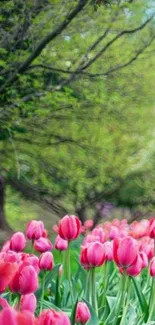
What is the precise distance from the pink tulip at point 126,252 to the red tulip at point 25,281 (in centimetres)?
46

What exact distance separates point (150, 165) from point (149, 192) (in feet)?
Result: 2.67

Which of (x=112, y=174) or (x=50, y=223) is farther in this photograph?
(x=50, y=223)

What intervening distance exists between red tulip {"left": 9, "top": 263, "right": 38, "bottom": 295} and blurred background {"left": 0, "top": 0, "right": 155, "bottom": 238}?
419 cm

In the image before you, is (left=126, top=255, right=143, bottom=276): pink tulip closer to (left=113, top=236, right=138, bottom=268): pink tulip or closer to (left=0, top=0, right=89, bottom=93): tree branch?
(left=113, top=236, right=138, bottom=268): pink tulip

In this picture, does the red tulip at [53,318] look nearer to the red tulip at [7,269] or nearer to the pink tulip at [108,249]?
the red tulip at [7,269]

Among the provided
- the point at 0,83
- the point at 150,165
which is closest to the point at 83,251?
the point at 0,83

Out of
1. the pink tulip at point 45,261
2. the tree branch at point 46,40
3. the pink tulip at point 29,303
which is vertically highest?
the tree branch at point 46,40

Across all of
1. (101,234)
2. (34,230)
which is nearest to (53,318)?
(34,230)

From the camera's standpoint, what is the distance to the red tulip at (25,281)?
207 cm

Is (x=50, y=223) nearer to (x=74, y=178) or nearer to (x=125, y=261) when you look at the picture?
(x=74, y=178)

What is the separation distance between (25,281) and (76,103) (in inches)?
314

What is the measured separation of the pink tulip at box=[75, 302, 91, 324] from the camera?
2.29 m

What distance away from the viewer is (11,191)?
16500 mm

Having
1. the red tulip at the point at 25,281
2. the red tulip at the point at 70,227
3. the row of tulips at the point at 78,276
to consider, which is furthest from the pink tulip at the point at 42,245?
the red tulip at the point at 25,281
